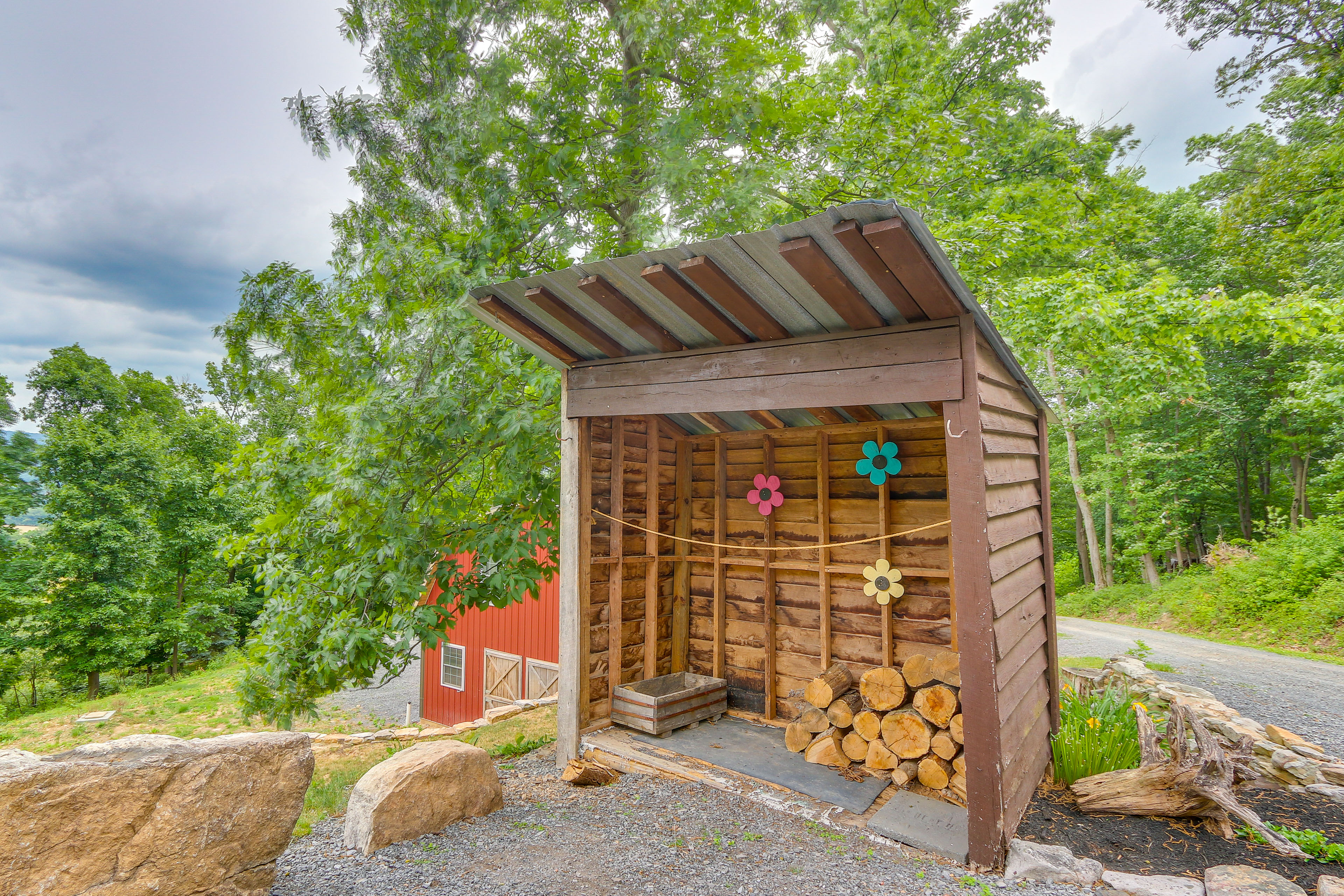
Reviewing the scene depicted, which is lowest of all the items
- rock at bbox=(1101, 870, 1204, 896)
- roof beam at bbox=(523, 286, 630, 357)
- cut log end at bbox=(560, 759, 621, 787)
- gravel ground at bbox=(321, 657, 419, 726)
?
gravel ground at bbox=(321, 657, 419, 726)

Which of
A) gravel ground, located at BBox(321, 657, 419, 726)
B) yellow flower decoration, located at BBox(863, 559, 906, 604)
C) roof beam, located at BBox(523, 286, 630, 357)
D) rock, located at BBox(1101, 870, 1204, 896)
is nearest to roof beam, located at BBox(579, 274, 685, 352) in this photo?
roof beam, located at BBox(523, 286, 630, 357)

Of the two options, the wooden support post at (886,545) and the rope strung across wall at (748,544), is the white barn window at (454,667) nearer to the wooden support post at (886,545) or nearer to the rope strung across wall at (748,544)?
the rope strung across wall at (748,544)

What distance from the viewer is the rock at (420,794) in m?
2.83

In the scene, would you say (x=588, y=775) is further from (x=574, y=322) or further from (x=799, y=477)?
(x=574, y=322)

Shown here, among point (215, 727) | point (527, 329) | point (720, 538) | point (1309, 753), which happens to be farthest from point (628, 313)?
point (215, 727)

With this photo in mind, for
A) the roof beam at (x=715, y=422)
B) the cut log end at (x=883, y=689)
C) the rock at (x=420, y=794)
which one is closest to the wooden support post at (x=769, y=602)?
the roof beam at (x=715, y=422)

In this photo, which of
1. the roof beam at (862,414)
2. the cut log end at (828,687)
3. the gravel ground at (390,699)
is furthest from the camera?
the gravel ground at (390,699)

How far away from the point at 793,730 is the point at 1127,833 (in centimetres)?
175

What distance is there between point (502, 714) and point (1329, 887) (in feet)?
21.9

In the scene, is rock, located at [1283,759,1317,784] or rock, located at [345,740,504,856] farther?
rock, located at [1283,759,1317,784]

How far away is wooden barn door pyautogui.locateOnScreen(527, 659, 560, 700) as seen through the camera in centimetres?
977

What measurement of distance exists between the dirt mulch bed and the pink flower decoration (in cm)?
234

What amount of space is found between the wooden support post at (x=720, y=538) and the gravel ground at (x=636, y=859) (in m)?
1.44

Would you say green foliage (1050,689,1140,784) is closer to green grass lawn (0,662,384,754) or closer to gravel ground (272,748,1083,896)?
gravel ground (272,748,1083,896)
